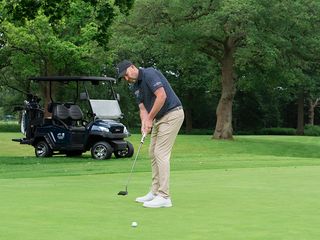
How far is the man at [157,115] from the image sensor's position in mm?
7855

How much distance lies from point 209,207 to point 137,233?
208cm

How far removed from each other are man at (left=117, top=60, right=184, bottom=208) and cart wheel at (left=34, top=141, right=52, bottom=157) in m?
14.8

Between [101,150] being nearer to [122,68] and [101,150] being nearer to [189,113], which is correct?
[122,68]

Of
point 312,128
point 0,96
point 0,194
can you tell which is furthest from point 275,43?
point 0,96

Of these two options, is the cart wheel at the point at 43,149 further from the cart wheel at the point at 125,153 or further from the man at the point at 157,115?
the man at the point at 157,115

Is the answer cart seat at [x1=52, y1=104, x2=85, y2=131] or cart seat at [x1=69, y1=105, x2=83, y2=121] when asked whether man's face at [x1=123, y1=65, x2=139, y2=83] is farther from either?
cart seat at [x1=69, y1=105, x2=83, y2=121]

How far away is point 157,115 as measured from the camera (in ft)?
26.7

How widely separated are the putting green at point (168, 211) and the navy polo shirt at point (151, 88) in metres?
1.29

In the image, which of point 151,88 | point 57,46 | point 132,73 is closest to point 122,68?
point 132,73

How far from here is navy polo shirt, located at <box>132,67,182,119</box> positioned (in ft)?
25.9

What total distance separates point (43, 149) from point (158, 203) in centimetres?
1571

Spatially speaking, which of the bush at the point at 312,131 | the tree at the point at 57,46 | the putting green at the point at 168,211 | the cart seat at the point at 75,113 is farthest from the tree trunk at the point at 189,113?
the putting green at the point at 168,211

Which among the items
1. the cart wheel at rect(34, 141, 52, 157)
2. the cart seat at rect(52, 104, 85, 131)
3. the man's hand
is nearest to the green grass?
the man's hand

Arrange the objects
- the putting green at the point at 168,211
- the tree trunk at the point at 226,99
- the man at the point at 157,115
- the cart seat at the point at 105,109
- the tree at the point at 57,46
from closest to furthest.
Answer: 1. the putting green at the point at 168,211
2. the man at the point at 157,115
3. the cart seat at the point at 105,109
4. the tree trunk at the point at 226,99
5. the tree at the point at 57,46
